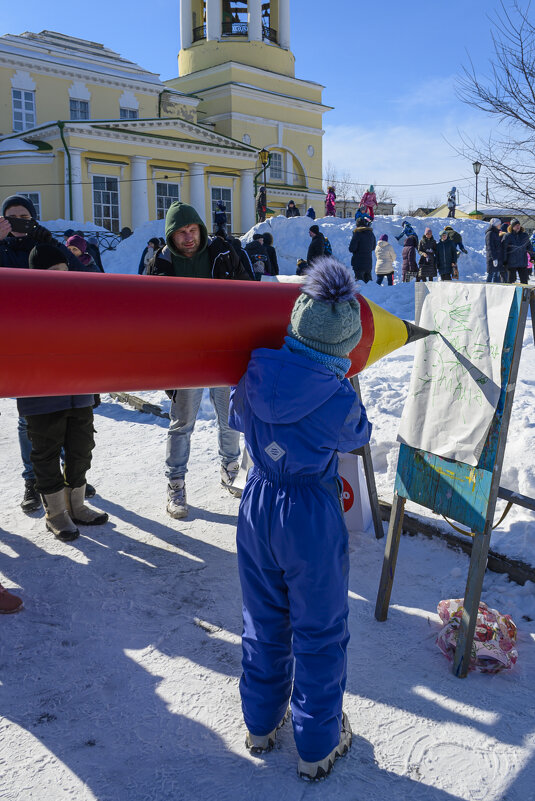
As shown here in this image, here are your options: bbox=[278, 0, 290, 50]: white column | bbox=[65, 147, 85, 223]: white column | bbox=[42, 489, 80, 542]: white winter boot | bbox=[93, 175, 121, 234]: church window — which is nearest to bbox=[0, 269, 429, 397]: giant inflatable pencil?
bbox=[42, 489, 80, 542]: white winter boot

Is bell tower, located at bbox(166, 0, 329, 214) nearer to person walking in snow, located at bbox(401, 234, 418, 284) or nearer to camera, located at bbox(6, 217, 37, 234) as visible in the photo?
person walking in snow, located at bbox(401, 234, 418, 284)

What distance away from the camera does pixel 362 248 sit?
43.3ft

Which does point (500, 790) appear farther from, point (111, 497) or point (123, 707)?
point (111, 497)

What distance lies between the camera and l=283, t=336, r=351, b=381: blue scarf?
76.3 inches

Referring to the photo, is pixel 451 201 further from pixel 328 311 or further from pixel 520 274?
pixel 328 311

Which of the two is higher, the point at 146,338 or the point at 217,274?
the point at 217,274

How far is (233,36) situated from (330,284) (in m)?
33.9

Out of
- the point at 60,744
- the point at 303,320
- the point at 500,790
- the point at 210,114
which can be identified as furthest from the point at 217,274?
the point at 210,114

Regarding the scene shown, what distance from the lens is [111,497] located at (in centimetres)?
446

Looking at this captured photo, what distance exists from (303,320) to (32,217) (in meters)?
2.74

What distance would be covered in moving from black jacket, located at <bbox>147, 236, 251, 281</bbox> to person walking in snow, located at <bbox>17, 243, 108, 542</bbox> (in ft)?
1.88

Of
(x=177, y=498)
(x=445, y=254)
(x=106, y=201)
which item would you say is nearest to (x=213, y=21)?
(x=106, y=201)

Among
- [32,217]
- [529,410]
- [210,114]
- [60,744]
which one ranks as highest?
[210,114]

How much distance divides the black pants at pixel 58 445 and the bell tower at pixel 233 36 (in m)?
31.1
